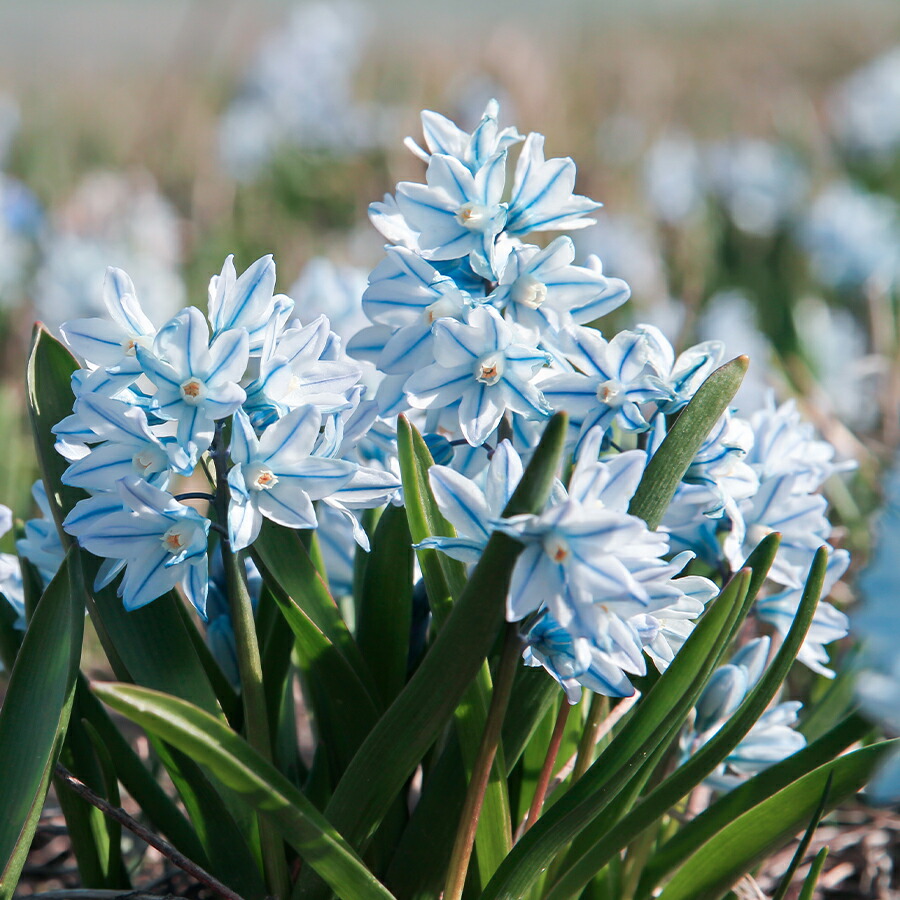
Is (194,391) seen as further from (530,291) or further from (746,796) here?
(746,796)

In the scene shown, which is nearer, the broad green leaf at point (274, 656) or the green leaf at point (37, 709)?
the green leaf at point (37, 709)

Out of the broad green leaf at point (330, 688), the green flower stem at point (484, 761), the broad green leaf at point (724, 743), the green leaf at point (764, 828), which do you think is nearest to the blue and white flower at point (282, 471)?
the broad green leaf at point (330, 688)

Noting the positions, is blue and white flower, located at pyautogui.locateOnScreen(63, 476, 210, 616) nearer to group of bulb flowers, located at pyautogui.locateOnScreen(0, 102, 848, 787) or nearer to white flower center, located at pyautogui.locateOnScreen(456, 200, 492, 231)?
group of bulb flowers, located at pyautogui.locateOnScreen(0, 102, 848, 787)

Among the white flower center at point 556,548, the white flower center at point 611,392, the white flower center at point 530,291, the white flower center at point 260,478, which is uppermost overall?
the white flower center at point 530,291

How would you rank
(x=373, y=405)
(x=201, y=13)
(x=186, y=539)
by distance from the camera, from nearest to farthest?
(x=186, y=539) < (x=373, y=405) < (x=201, y=13)

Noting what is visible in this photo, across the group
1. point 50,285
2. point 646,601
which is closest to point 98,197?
point 50,285

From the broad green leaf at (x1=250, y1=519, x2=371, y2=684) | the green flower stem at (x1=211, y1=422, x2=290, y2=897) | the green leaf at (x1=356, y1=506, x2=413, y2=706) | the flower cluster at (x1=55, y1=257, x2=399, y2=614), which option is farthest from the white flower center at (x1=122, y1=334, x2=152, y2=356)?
the green leaf at (x1=356, y1=506, x2=413, y2=706)

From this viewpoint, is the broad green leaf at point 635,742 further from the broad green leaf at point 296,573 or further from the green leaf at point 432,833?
the broad green leaf at point 296,573

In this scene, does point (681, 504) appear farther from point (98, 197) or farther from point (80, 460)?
point (98, 197)
